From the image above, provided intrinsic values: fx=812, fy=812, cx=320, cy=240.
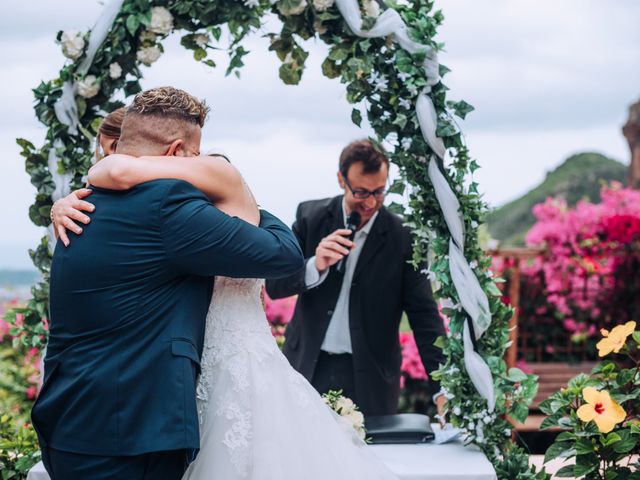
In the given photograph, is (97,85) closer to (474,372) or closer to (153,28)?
(153,28)

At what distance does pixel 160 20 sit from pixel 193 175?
115cm

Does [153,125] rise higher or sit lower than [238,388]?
higher

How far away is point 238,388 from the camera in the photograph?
6.91 ft

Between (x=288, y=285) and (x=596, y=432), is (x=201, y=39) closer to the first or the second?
(x=288, y=285)

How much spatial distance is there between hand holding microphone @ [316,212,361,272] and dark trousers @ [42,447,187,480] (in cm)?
132

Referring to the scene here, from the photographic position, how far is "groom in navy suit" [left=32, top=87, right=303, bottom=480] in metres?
1.94

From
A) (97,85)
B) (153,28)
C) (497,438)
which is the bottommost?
(497,438)

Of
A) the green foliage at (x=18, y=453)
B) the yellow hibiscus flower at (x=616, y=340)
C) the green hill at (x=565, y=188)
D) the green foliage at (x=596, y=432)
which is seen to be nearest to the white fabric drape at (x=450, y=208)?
the green foliage at (x=596, y=432)

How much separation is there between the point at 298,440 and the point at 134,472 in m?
0.43

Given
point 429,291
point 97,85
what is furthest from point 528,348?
point 97,85

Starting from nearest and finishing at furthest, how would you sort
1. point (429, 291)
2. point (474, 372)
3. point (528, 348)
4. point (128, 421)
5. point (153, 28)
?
point (128, 421) → point (474, 372) → point (153, 28) → point (429, 291) → point (528, 348)

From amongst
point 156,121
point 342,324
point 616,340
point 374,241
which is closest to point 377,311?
point 342,324

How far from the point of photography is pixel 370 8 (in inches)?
112

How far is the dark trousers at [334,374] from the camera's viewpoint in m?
3.63
